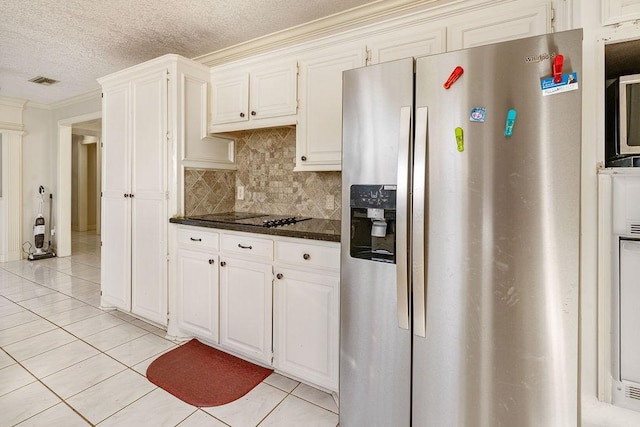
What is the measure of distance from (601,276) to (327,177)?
5.83 ft

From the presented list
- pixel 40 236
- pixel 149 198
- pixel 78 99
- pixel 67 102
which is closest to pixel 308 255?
pixel 149 198

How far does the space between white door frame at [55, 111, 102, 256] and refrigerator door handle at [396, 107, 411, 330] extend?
5.93m

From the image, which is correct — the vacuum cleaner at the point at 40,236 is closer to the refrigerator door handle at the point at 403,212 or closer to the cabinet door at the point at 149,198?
the cabinet door at the point at 149,198

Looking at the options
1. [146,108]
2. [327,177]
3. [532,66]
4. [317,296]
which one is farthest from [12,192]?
[532,66]

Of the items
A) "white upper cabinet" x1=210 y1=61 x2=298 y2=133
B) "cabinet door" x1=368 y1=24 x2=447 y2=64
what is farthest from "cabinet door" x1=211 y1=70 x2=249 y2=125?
"cabinet door" x1=368 y1=24 x2=447 y2=64

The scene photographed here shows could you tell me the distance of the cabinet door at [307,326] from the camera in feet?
5.95

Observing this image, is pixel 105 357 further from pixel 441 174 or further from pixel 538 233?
pixel 538 233

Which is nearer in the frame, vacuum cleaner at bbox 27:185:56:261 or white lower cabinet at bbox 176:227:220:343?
white lower cabinet at bbox 176:227:220:343

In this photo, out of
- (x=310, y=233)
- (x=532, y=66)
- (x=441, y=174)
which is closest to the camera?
(x=532, y=66)

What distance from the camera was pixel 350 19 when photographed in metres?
2.21

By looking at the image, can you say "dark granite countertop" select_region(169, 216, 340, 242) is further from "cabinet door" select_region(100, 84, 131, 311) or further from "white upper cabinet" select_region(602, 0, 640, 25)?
"white upper cabinet" select_region(602, 0, 640, 25)

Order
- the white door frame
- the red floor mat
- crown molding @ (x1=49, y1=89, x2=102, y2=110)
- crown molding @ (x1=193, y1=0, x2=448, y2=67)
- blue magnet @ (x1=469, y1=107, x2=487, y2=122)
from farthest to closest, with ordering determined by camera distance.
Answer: the white door frame < crown molding @ (x1=49, y1=89, x2=102, y2=110) < crown molding @ (x1=193, y1=0, x2=448, y2=67) < the red floor mat < blue magnet @ (x1=469, y1=107, x2=487, y2=122)

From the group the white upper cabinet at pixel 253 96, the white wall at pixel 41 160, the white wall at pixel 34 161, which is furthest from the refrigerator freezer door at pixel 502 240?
the white wall at pixel 34 161

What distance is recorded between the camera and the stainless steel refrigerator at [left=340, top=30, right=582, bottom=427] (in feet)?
3.61
